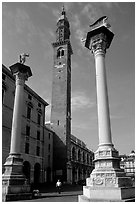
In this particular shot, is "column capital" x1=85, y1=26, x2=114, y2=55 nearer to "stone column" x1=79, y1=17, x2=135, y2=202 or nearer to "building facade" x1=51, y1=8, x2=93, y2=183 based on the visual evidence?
"stone column" x1=79, y1=17, x2=135, y2=202

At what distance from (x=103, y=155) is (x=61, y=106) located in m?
33.4

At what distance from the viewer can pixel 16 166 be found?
13195 millimetres

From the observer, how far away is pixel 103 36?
11.4 meters

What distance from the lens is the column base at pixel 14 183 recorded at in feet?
39.5

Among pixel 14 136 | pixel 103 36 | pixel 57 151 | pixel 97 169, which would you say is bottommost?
pixel 57 151

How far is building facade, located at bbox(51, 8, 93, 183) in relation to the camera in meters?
39.5

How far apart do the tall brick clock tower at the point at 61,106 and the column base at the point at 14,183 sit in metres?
26.5

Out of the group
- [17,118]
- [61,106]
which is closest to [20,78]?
[17,118]

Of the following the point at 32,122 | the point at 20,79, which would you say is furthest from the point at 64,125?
the point at 20,79

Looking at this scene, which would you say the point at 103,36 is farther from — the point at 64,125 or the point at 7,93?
the point at 64,125

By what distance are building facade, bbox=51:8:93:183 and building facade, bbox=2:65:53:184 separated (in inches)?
92.1

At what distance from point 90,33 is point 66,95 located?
31739 millimetres

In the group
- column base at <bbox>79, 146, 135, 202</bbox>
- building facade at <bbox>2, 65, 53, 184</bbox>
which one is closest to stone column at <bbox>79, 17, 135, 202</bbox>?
column base at <bbox>79, 146, 135, 202</bbox>

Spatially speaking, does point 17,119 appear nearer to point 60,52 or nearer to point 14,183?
point 14,183
